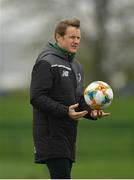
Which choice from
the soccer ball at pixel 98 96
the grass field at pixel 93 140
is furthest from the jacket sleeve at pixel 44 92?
the grass field at pixel 93 140

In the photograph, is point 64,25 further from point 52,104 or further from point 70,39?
point 52,104

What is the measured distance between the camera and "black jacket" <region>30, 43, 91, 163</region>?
7.64m

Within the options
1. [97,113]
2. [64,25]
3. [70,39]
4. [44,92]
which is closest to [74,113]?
[44,92]

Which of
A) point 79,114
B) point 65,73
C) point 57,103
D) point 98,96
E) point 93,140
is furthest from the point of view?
point 93,140

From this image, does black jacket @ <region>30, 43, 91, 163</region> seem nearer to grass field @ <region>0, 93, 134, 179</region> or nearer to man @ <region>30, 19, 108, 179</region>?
man @ <region>30, 19, 108, 179</region>

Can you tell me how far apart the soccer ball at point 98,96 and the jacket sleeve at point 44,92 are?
0.37 metres

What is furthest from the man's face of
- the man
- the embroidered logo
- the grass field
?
the grass field

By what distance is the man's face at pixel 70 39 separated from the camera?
7.79 m

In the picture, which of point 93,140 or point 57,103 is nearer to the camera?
point 57,103

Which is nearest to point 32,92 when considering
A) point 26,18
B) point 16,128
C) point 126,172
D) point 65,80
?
point 65,80

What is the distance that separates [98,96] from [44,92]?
55 cm

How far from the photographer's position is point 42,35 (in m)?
35.5

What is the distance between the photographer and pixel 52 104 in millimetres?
7590

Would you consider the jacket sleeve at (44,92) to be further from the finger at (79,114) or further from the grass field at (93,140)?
the grass field at (93,140)
